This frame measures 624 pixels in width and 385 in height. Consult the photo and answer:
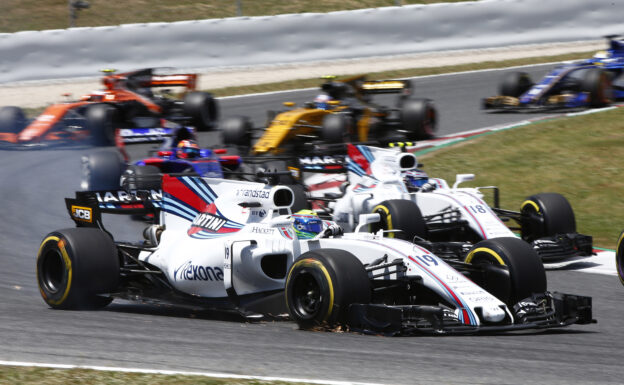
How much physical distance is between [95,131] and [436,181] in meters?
8.04

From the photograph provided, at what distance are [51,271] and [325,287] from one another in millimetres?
3315

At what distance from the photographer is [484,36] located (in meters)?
29.4

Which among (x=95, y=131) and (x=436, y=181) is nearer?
(x=436, y=181)

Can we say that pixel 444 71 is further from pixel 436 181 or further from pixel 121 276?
pixel 121 276

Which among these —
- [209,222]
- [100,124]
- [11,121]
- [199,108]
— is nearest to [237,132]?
[100,124]

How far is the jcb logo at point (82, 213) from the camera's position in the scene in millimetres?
9961

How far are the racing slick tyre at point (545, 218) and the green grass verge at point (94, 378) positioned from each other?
23.9ft

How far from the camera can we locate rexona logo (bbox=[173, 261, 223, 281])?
860cm

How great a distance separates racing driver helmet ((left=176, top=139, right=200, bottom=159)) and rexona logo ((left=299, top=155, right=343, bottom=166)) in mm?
1796

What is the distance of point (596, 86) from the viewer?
70.2 feet

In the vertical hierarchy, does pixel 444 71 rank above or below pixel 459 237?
above

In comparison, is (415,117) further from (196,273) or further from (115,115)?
(196,273)

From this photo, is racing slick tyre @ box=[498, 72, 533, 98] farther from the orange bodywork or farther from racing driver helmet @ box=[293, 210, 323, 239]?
racing driver helmet @ box=[293, 210, 323, 239]

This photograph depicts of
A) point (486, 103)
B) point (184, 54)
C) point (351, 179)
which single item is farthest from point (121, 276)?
point (184, 54)
